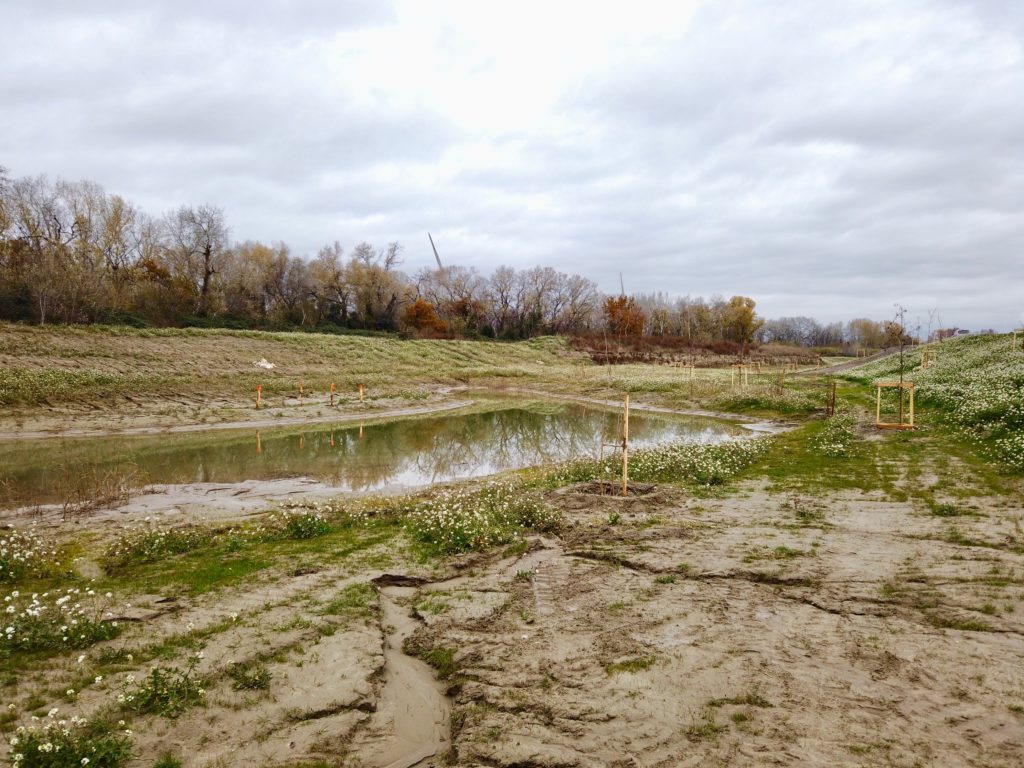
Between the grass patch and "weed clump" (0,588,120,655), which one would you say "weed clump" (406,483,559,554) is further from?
"weed clump" (0,588,120,655)

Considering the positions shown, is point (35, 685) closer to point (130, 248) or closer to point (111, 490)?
point (111, 490)

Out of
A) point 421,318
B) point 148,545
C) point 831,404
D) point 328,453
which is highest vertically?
point 421,318

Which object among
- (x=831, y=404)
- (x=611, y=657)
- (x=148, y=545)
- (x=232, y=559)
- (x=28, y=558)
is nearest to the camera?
(x=611, y=657)

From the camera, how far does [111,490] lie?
576 inches

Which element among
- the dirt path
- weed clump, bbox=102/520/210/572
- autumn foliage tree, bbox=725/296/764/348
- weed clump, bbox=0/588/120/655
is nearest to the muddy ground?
weed clump, bbox=0/588/120/655

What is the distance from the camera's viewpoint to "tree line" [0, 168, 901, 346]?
45062 millimetres

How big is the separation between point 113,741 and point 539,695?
150 inches

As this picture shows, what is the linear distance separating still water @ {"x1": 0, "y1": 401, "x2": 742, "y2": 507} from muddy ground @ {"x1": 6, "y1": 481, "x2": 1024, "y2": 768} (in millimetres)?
8890

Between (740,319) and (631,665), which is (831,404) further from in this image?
(740,319)

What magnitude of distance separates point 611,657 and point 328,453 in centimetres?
1774

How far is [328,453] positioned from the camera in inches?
867

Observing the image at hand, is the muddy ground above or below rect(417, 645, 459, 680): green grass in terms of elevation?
above

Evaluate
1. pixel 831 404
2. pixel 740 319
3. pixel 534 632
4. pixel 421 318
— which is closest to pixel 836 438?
pixel 831 404

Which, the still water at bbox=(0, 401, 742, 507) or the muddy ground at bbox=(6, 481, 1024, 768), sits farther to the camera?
the still water at bbox=(0, 401, 742, 507)
